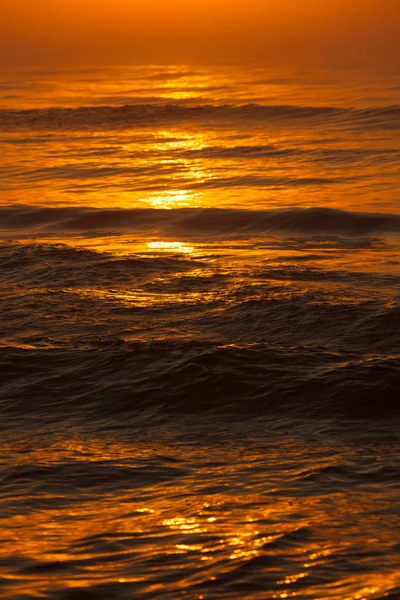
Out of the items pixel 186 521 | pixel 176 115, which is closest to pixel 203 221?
pixel 186 521

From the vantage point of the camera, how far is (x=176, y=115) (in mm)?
34438

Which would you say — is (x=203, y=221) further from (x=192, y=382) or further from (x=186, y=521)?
(x=186, y=521)

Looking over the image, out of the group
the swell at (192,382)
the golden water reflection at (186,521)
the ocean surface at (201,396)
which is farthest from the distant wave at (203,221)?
the golden water reflection at (186,521)

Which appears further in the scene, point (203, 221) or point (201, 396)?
point (203, 221)

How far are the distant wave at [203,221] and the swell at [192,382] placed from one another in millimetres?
6772

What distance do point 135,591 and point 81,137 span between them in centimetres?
2584

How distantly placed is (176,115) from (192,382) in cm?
2759

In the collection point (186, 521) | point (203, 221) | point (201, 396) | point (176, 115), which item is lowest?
point (186, 521)

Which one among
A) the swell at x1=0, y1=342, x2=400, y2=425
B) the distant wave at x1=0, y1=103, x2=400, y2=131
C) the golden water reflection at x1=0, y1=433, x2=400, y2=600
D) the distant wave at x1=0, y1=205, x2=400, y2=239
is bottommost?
the golden water reflection at x1=0, y1=433, x2=400, y2=600

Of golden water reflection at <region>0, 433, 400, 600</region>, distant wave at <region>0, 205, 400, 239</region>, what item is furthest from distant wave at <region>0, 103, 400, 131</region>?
golden water reflection at <region>0, 433, 400, 600</region>

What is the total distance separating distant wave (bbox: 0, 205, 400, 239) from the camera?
15.3 m

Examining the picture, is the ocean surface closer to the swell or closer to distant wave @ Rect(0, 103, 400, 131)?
the swell

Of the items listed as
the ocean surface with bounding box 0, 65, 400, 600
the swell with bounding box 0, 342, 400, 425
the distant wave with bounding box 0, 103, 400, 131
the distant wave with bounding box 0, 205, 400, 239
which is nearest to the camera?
the ocean surface with bounding box 0, 65, 400, 600

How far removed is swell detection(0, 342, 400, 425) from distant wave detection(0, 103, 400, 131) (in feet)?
71.0
